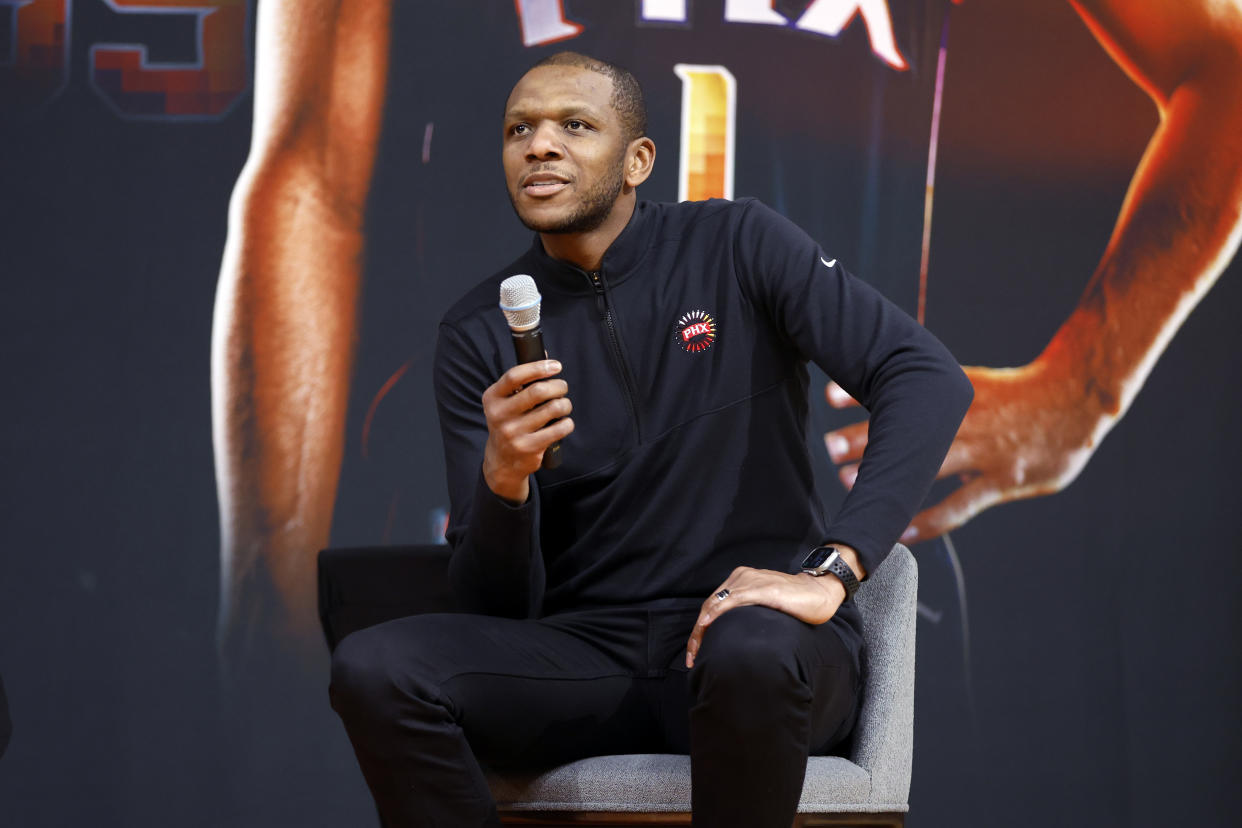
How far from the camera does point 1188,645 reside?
261 cm

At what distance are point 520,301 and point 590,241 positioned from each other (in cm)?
48

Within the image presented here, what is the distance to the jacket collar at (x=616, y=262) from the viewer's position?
1.68 metres

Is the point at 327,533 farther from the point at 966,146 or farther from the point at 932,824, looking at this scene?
the point at 966,146

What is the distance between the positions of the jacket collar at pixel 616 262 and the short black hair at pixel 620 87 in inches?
4.5

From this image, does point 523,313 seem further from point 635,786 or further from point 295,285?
point 295,285

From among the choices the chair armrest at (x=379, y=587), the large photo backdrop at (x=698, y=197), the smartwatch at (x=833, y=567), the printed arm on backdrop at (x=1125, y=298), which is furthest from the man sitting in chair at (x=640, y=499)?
the printed arm on backdrop at (x=1125, y=298)

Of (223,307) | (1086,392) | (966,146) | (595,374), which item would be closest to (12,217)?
(223,307)

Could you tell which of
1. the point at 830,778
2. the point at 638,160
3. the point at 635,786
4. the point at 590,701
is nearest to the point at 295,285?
the point at 638,160

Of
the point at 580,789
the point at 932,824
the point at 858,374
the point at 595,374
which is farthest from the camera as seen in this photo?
the point at 932,824

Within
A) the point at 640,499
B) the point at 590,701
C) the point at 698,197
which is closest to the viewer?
the point at 590,701

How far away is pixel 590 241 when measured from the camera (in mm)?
1705

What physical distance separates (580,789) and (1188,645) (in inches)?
68.0

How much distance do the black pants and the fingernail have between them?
1180 mm

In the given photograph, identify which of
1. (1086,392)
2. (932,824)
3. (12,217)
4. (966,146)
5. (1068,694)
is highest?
(966,146)
